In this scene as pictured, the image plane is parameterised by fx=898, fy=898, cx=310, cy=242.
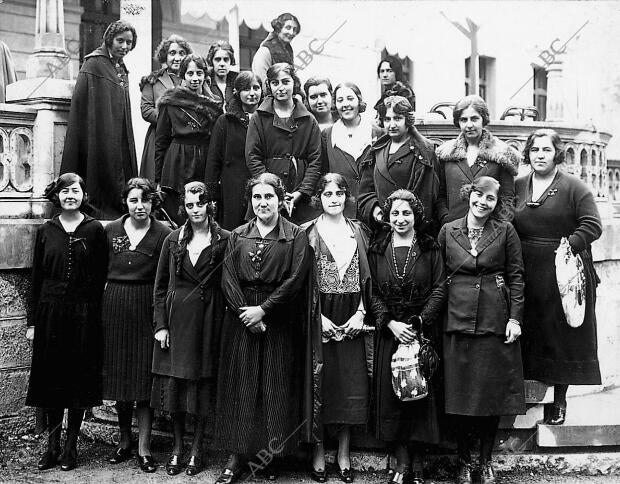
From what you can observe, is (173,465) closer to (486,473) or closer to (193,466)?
(193,466)

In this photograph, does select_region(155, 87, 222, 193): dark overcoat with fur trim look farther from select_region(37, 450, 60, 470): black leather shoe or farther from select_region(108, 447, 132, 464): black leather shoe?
select_region(37, 450, 60, 470): black leather shoe

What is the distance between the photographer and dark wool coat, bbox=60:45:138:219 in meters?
7.39

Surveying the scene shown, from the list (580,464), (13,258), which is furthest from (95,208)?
(580,464)

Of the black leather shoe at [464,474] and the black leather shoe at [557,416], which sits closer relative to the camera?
the black leather shoe at [464,474]

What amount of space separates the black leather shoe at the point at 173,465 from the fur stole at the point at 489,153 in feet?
9.24

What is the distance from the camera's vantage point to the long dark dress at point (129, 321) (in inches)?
245

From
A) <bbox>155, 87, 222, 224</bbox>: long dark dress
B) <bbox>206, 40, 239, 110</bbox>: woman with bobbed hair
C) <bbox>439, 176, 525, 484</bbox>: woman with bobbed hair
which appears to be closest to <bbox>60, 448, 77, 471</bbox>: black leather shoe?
<bbox>155, 87, 222, 224</bbox>: long dark dress

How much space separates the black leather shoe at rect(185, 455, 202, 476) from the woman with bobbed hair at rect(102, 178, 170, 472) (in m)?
0.26

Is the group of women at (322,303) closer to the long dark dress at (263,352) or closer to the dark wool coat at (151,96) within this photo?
the long dark dress at (263,352)

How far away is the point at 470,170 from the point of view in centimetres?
634

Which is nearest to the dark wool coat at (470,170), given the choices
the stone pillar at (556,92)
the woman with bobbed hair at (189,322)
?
Result: the woman with bobbed hair at (189,322)

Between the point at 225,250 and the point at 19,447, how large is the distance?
2.48 metres

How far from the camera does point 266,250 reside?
5953 mm

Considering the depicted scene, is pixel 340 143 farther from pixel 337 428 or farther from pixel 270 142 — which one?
pixel 337 428
